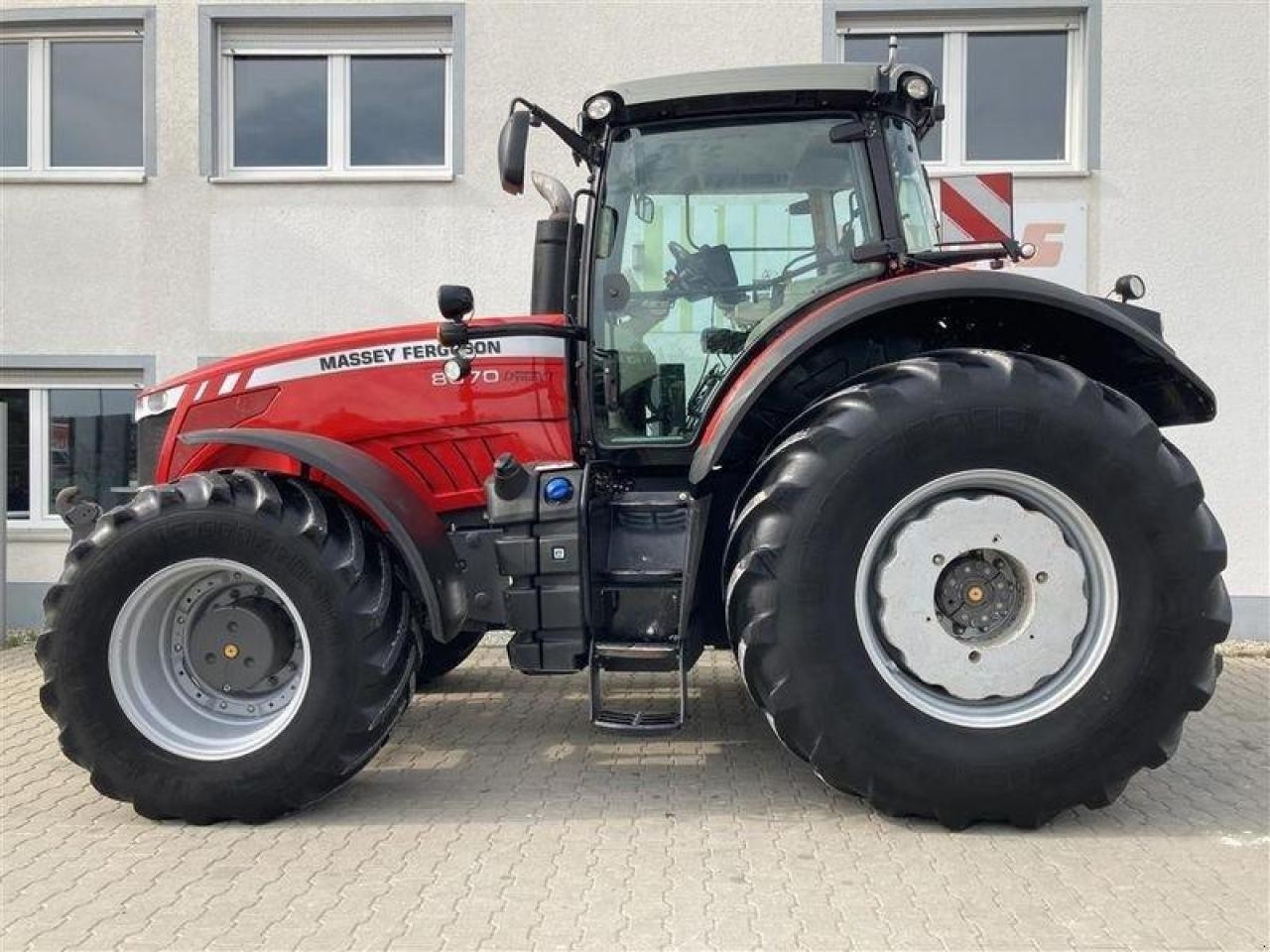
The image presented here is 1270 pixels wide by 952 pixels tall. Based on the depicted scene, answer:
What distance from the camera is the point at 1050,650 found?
127 inches

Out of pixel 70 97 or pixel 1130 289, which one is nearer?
pixel 1130 289

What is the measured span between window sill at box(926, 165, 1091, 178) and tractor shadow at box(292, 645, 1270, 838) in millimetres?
3304

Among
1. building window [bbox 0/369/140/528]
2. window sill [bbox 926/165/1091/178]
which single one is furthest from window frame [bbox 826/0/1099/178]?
building window [bbox 0/369/140/528]

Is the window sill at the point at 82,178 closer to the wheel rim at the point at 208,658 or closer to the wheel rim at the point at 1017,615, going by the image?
the wheel rim at the point at 208,658

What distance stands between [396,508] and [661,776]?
4.48 feet

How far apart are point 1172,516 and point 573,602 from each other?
1.89 m

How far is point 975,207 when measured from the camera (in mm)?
6066

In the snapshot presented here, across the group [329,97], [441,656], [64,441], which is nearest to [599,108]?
[441,656]

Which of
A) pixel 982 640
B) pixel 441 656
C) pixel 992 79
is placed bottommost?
pixel 441 656

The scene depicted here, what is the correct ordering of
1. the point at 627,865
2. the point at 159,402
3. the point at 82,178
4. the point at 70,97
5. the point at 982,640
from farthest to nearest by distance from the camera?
the point at 70,97, the point at 82,178, the point at 159,402, the point at 982,640, the point at 627,865

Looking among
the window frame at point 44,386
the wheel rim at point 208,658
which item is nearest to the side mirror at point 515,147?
the wheel rim at point 208,658

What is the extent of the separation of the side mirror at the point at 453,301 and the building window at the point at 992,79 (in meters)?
4.20

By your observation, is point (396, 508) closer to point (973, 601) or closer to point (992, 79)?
point (973, 601)

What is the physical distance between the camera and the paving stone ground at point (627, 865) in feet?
8.60
